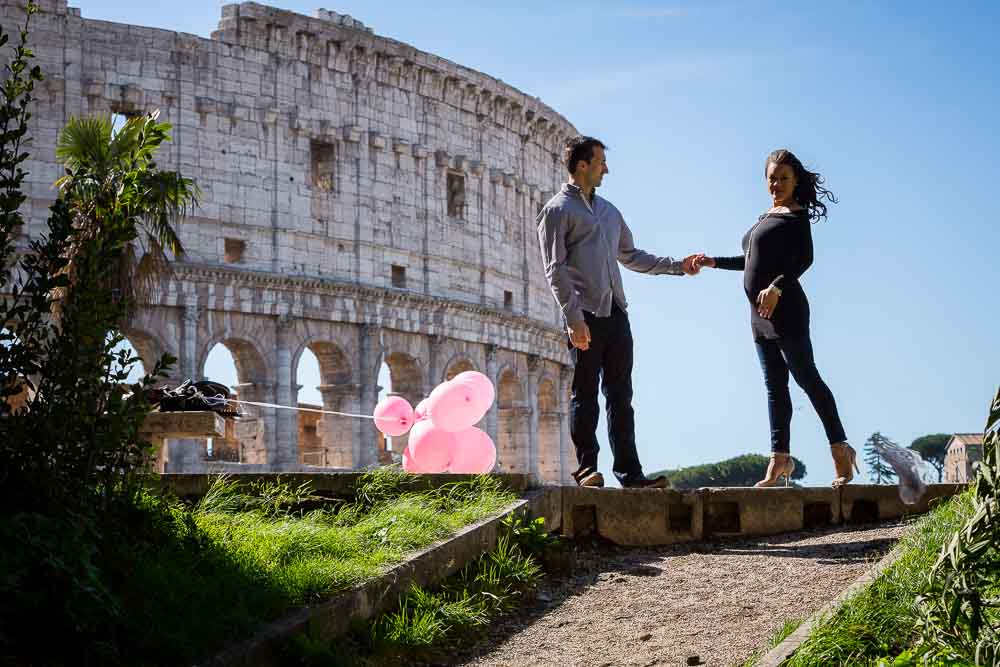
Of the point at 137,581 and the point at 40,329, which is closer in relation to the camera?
the point at 137,581

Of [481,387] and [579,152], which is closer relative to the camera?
[579,152]

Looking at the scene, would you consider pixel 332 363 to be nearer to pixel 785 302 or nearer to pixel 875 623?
pixel 785 302

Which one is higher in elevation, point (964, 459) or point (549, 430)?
point (549, 430)

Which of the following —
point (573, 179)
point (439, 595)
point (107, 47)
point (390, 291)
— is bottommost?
point (439, 595)

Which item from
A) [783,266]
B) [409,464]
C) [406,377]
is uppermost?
[406,377]

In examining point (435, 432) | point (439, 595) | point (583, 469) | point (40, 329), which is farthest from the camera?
point (435, 432)

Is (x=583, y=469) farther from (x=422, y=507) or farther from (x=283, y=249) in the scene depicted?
(x=283, y=249)

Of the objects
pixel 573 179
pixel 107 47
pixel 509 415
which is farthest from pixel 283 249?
pixel 573 179

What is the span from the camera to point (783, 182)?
28.8 ft

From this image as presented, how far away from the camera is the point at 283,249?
1275 inches

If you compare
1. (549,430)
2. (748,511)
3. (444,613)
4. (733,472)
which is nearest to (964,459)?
(748,511)

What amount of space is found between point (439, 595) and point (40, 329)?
2.14 m

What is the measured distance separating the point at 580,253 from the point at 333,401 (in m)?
25.5

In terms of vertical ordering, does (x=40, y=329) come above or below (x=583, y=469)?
above
